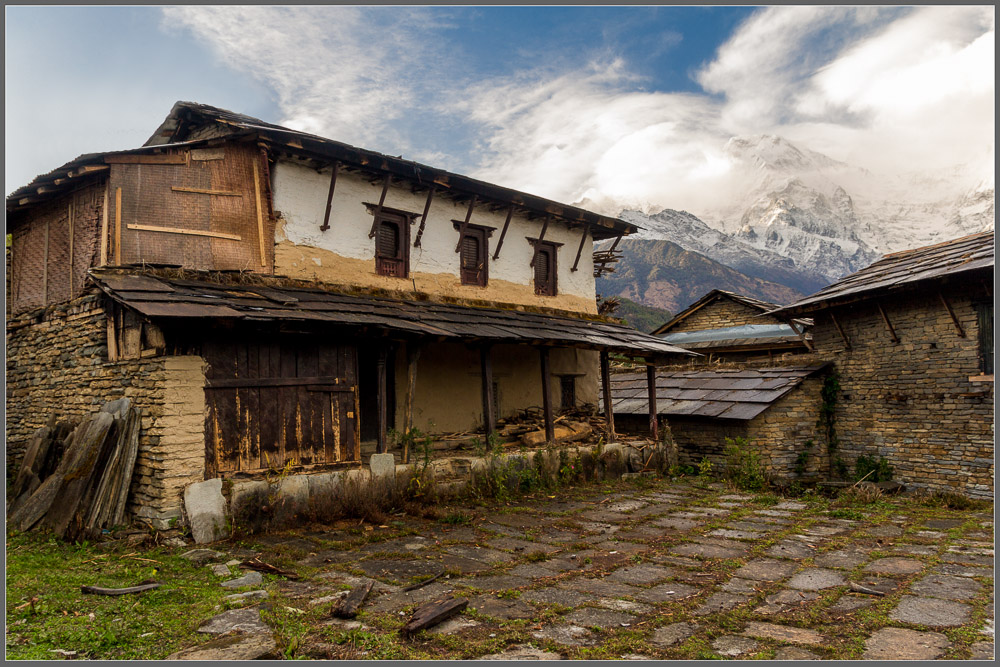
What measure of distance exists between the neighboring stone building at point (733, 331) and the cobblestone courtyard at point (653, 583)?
10.6 m

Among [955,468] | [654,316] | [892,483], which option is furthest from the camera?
[654,316]

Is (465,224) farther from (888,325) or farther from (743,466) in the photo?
(888,325)

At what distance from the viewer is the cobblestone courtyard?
160 inches

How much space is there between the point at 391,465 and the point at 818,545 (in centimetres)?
559

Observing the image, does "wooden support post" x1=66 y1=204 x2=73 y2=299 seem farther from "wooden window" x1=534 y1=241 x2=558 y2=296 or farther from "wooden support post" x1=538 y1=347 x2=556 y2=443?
"wooden window" x1=534 y1=241 x2=558 y2=296

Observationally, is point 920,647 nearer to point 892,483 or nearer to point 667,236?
point 892,483

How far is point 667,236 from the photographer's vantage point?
9419cm

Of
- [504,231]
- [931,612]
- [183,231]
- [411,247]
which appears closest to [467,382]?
[411,247]

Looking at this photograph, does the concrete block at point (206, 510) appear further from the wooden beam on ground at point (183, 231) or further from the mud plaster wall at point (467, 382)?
the mud plaster wall at point (467, 382)

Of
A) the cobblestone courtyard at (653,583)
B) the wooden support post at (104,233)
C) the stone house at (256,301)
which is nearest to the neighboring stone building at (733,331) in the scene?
the stone house at (256,301)

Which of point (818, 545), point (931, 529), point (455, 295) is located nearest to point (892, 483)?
point (931, 529)

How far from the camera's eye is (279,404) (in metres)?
7.92

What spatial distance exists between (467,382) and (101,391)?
20.8 ft

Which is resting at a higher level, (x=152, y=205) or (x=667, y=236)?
(x=667, y=236)
